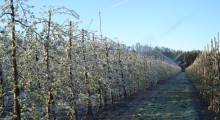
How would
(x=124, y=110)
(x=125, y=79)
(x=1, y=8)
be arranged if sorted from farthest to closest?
(x=125, y=79) → (x=124, y=110) → (x=1, y=8)

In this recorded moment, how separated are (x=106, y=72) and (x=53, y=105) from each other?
11.6 m

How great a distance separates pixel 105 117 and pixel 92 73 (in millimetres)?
3015

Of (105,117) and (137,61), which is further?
(137,61)

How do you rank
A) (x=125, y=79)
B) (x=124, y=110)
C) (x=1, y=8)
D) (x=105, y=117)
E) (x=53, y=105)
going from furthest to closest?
(x=125, y=79)
(x=124, y=110)
(x=105, y=117)
(x=53, y=105)
(x=1, y=8)

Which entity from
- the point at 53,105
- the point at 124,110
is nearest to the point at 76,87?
the point at 53,105

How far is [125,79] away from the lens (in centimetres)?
2948

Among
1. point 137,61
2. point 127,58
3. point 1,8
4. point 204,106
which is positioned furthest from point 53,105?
point 137,61

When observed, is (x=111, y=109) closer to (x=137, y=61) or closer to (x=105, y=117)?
(x=105, y=117)

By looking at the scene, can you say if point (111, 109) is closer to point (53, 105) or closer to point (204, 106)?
point (204, 106)

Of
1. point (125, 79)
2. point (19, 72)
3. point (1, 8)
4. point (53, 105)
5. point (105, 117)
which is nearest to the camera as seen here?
point (1, 8)

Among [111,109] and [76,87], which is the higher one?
[76,87]

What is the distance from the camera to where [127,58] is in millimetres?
33312

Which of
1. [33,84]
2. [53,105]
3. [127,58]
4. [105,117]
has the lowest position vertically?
[105,117]

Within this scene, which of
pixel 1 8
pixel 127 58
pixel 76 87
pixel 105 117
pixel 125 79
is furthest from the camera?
pixel 127 58
